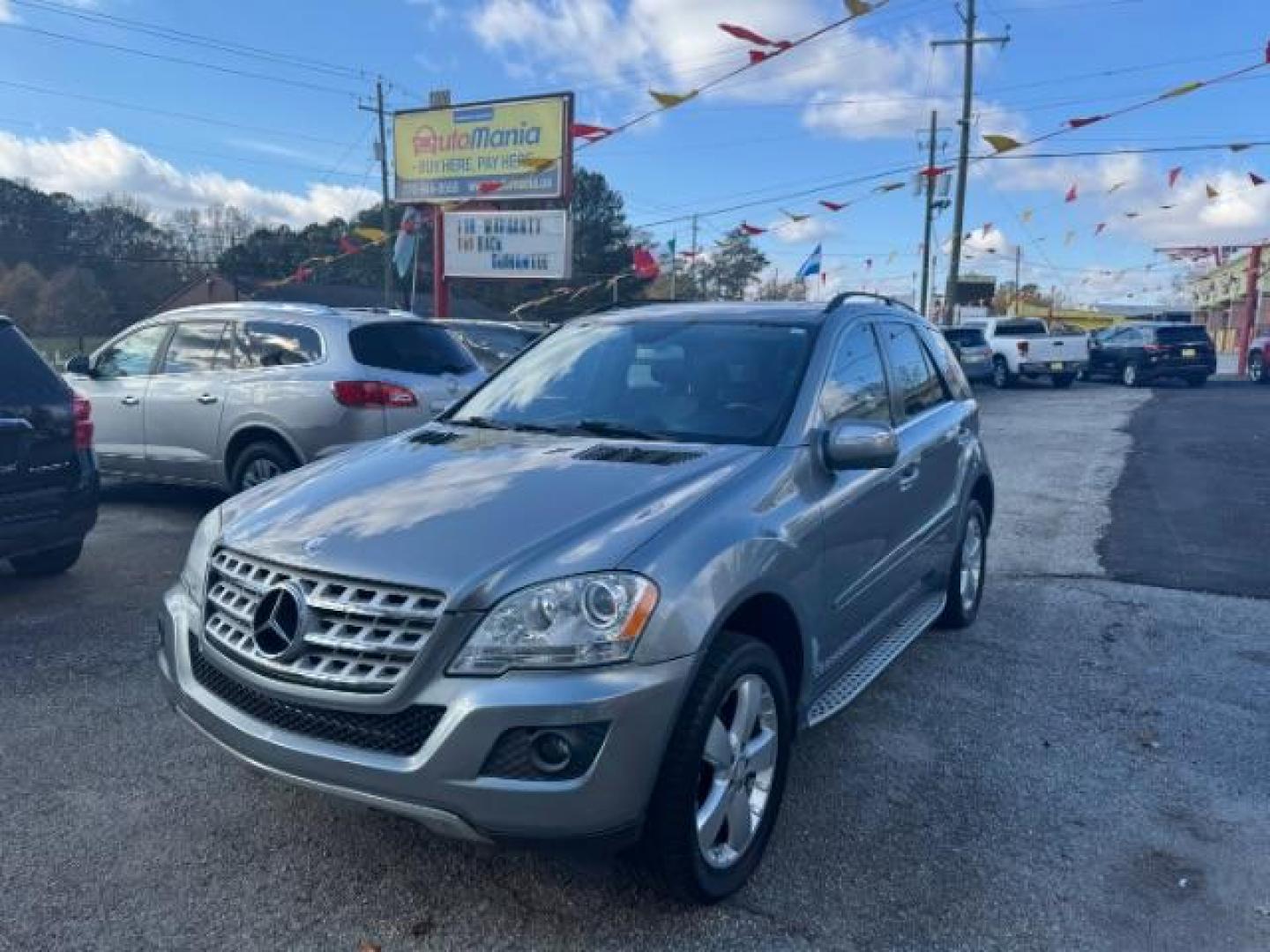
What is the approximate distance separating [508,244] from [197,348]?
1238 centimetres

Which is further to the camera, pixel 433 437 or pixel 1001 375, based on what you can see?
pixel 1001 375

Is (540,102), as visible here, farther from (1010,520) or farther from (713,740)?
(713,740)

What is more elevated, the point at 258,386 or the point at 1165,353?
the point at 1165,353

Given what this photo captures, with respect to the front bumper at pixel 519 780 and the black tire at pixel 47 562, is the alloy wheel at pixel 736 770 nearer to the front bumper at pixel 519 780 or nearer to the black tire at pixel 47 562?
the front bumper at pixel 519 780

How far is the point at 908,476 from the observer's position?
416cm

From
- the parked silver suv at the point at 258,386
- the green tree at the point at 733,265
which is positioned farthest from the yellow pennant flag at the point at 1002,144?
the green tree at the point at 733,265

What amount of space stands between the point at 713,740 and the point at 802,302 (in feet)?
7.64

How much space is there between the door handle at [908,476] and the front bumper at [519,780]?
6.26ft

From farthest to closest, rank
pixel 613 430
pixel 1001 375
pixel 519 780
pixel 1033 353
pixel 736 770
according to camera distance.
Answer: pixel 1001 375 → pixel 1033 353 → pixel 613 430 → pixel 736 770 → pixel 519 780

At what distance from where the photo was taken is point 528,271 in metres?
19.4

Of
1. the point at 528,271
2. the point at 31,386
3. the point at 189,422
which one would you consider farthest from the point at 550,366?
the point at 528,271

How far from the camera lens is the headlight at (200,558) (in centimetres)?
298

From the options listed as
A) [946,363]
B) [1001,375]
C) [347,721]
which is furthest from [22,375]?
[1001,375]

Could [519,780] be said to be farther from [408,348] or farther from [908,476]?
[408,348]
